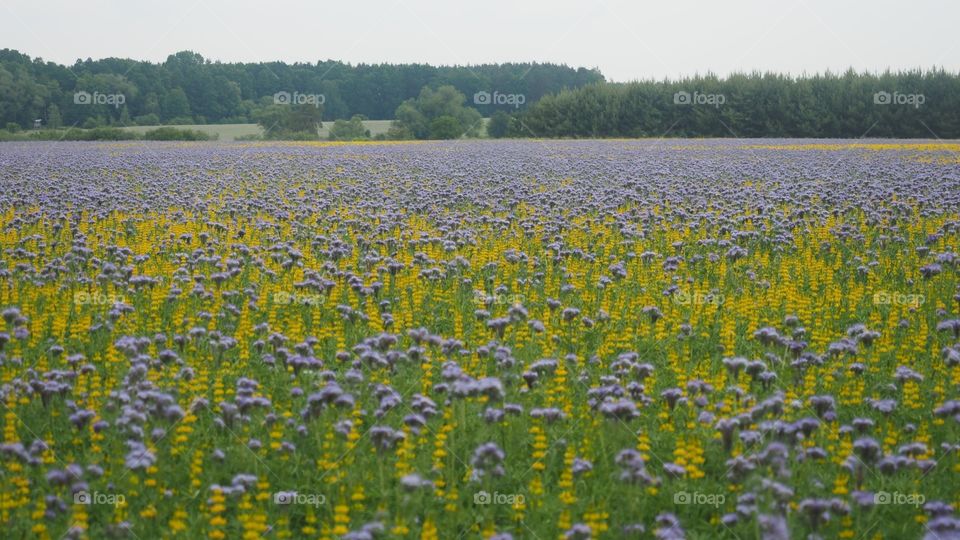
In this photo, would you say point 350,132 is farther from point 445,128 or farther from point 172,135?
point 172,135

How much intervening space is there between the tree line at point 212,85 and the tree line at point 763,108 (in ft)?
30.8

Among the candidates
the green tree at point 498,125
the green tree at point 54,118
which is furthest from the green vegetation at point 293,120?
the green tree at point 54,118

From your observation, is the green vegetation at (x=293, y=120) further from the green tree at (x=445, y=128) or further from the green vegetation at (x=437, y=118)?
the green tree at (x=445, y=128)

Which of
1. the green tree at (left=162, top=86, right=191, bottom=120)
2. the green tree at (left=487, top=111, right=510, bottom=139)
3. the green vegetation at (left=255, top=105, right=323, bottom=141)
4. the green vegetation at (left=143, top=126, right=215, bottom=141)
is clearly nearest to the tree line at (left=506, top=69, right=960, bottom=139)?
the green tree at (left=487, top=111, right=510, bottom=139)

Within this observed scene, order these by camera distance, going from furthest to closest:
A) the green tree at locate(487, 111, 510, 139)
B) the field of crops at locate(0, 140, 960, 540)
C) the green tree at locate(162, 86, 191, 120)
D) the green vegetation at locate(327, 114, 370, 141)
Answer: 1. the green tree at locate(162, 86, 191, 120)
2. the green tree at locate(487, 111, 510, 139)
3. the green vegetation at locate(327, 114, 370, 141)
4. the field of crops at locate(0, 140, 960, 540)

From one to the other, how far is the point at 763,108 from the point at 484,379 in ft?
205

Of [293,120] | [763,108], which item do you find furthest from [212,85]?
[763,108]

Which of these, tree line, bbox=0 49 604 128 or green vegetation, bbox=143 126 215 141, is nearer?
green vegetation, bbox=143 126 215 141

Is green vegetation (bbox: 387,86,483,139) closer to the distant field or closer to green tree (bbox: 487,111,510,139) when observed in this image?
green tree (bbox: 487,111,510,139)

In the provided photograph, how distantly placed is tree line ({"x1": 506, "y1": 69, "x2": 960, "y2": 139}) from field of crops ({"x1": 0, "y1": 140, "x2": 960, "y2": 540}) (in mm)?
49420

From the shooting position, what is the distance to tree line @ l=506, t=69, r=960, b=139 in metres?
59.7

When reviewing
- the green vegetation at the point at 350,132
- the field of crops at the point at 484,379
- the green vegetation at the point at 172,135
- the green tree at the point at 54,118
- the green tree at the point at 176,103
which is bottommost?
the field of crops at the point at 484,379

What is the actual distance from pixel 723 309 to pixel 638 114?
59249mm

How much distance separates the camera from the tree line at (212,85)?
236ft
